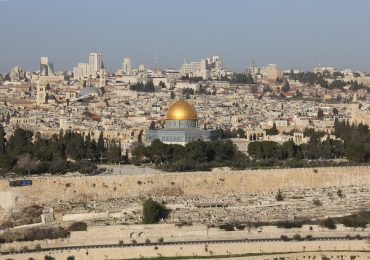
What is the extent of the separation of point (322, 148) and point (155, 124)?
15916mm

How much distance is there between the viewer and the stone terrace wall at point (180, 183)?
1357 inches

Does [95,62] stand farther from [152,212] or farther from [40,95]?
[152,212]

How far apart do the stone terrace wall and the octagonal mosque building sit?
8905 mm

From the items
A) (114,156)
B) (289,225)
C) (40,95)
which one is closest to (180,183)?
(114,156)

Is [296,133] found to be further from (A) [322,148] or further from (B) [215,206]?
(B) [215,206]

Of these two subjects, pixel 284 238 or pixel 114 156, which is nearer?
pixel 284 238

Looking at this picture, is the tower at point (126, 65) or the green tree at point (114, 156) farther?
the tower at point (126, 65)

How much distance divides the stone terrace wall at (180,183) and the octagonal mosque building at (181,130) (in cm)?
891

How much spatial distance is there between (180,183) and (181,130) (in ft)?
34.9

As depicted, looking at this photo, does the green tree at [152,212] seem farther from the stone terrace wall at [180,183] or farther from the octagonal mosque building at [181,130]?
the octagonal mosque building at [181,130]

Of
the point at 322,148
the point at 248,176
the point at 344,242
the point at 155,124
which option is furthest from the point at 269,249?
the point at 155,124

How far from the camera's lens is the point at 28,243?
26.6m

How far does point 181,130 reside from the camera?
46.3 m

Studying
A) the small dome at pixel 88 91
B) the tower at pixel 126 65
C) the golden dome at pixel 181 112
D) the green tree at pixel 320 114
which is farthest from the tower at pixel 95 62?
the golden dome at pixel 181 112
